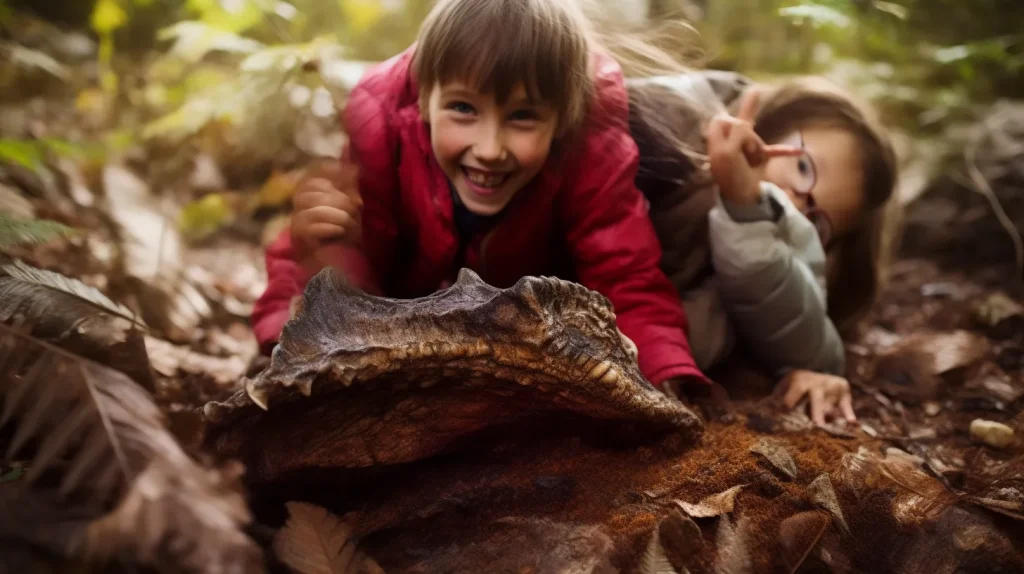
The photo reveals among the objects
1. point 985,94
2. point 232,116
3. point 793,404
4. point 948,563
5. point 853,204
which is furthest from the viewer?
point 985,94

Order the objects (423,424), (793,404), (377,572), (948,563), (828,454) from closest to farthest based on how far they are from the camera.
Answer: (377,572)
(948,563)
(423,424)
(828,454)
(793,404)

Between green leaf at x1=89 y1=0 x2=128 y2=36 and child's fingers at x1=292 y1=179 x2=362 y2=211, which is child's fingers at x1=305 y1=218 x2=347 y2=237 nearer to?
child's fingers at x1=292 y1=179 x2=362 y2=211

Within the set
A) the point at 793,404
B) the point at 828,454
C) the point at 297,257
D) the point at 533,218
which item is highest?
the point at 533,218

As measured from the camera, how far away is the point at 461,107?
196 cm

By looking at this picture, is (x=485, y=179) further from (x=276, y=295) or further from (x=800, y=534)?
(x=800, y=534)

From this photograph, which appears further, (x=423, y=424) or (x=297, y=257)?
(x=297, y=257)

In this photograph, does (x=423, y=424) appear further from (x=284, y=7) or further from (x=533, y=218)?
(x=284, y=7)

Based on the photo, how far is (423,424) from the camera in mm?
1610

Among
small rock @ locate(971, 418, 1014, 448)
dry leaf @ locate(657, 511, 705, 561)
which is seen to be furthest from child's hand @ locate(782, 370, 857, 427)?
dry leaf @ locate(657, 511, 705, 561)

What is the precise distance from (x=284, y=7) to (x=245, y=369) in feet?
6.06

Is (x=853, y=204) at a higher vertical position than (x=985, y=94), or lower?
lower

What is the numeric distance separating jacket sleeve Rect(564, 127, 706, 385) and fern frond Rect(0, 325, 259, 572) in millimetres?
1442

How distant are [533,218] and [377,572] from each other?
1.32m

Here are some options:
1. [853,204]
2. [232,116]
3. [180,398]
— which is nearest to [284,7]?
[232,116]
